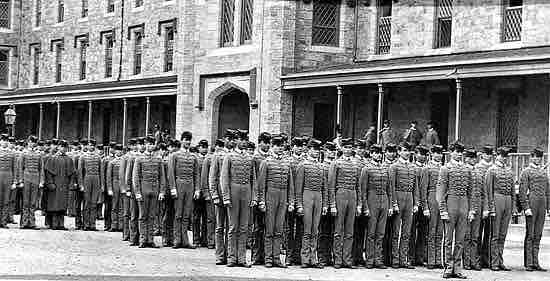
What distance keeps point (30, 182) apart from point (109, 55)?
82.4 feet

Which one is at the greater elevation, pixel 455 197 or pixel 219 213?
pixel 455 197

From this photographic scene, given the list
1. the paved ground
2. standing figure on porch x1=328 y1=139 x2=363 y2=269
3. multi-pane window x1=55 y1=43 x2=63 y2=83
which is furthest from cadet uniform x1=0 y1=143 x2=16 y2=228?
multi-pane window x1=55 y1=43 x2=63 y2=83

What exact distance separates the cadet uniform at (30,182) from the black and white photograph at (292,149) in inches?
1.6

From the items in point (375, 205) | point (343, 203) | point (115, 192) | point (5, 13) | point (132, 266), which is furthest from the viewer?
point (5, 13)

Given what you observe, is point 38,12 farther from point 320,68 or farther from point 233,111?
point 320,68

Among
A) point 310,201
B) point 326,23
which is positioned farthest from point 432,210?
point 326,23

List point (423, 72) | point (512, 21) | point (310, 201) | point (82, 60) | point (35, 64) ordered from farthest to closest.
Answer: point (35, 64) → point (82, 60) → point (512, 21) → point (423, 72) → point (310, 201)

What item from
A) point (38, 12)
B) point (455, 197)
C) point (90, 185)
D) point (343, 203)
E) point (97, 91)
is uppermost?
point (38, 12)

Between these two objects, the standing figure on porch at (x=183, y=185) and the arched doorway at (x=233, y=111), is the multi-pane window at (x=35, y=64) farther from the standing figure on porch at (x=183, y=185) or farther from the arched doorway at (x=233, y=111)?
the standing figure on porch at (x=183, y=185)

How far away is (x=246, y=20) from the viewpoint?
34688mm

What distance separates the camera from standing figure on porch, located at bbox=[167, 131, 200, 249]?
18.1 m

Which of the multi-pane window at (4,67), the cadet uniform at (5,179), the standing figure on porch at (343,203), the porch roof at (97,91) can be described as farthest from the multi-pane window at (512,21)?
the multi-pane window at (4,67)

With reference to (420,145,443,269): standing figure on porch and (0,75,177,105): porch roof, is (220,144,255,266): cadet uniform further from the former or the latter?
(0,75,177,105): porch roof

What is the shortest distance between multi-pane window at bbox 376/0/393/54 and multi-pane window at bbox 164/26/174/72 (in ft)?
37.0
